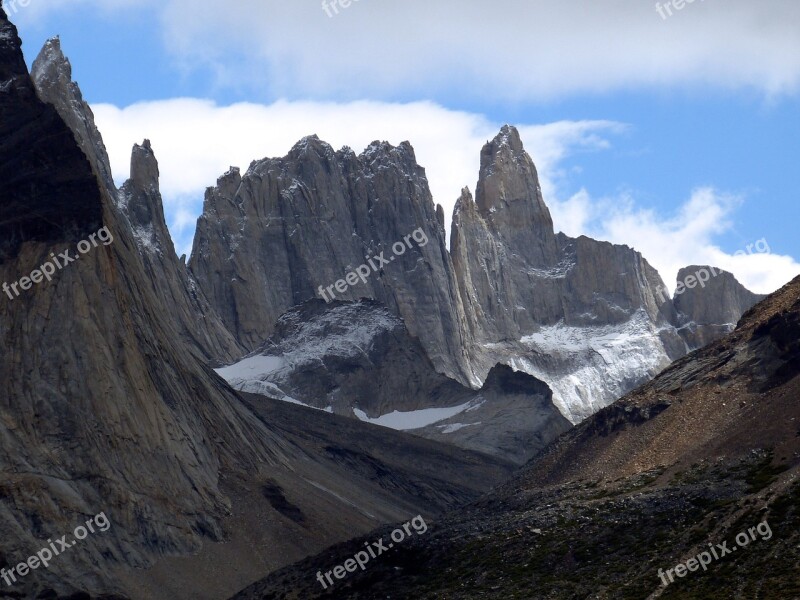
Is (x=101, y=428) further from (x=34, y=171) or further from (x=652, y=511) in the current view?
(x=652, y=511)

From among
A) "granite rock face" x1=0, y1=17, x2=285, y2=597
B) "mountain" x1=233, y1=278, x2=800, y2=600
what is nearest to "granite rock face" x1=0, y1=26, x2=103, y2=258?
"granite rock face" x1=0, y1=17, x2=285, y2=597

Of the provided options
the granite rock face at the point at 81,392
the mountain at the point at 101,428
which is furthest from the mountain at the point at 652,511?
the granite rock face at the point at 81,392

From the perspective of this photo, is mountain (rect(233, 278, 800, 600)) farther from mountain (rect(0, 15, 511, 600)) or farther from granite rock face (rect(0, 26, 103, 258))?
granite rock face (rect(0, 26, 103, 258))

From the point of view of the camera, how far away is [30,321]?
5635 inches

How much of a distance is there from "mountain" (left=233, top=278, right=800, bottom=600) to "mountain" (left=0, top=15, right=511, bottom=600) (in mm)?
19037

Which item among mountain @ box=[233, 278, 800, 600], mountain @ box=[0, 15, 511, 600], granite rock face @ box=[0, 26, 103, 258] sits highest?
granite rock face @ box=[0, 26, 103, 258]

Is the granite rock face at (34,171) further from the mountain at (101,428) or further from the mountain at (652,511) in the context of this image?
the mountain at (652,511)

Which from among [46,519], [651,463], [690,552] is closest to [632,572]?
[690,552]

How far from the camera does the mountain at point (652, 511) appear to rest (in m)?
94.1

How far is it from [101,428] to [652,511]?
53.8 m

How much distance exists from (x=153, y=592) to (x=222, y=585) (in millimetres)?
6767

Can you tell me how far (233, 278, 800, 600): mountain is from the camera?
9412 centimetres

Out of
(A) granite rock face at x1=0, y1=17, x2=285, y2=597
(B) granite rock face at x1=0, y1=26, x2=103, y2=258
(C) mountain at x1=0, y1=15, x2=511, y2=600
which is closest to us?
(C) mountain at x1=0, y1=15, x2=511, y2=600

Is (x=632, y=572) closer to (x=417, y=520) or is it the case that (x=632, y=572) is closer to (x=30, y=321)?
(x=417, y=520)
